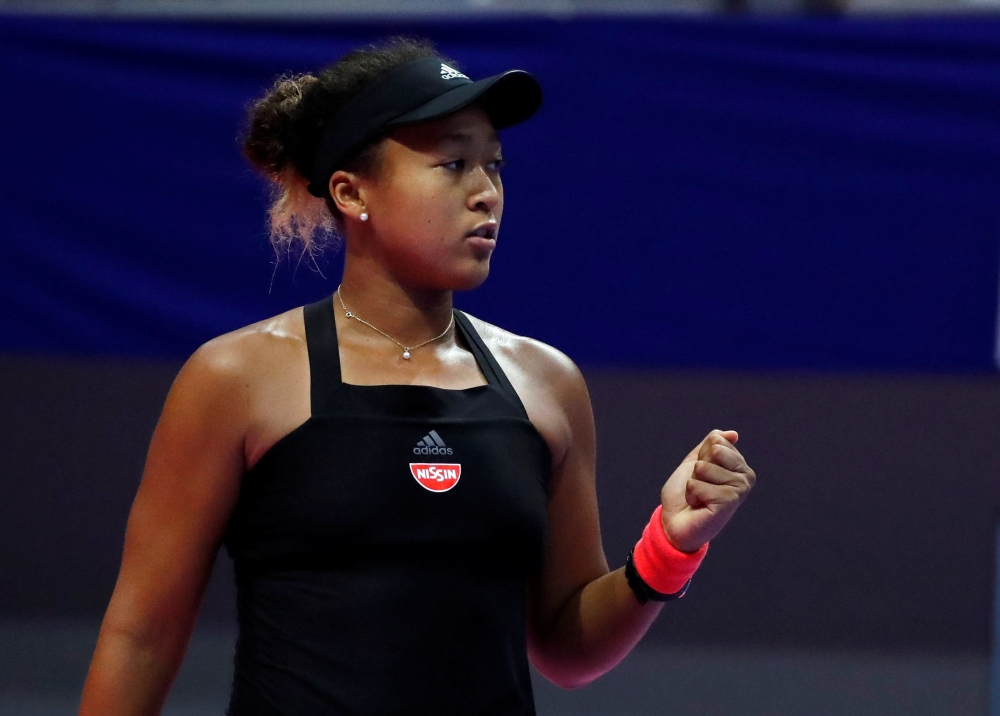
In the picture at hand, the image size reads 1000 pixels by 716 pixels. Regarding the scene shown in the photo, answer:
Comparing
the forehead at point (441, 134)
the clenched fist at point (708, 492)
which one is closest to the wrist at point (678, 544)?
the clenched fist at point (708, 492)

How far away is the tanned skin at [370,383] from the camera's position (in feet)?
4.27

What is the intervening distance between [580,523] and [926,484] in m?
1.91

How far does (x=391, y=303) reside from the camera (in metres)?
1.43

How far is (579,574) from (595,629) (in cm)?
8

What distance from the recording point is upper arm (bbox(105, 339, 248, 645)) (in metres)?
1.30

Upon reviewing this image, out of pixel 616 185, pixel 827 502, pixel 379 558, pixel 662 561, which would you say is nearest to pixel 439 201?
pixel 379 558

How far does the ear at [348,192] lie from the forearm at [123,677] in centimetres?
54

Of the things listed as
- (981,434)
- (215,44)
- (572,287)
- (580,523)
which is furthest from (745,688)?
(215,44)

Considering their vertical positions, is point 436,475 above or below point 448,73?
below

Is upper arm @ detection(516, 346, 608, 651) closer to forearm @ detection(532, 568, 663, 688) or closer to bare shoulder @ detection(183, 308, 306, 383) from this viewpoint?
forearm @ detection(532, 568, 663, 688)

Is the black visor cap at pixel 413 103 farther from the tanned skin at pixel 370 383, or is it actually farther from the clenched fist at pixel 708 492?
the clenched fist at pixel 708 492

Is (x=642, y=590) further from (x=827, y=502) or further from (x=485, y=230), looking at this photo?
(x=827, y=502)

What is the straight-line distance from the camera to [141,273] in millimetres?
2744

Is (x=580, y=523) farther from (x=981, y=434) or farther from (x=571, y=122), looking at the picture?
(x=981, y=434)
